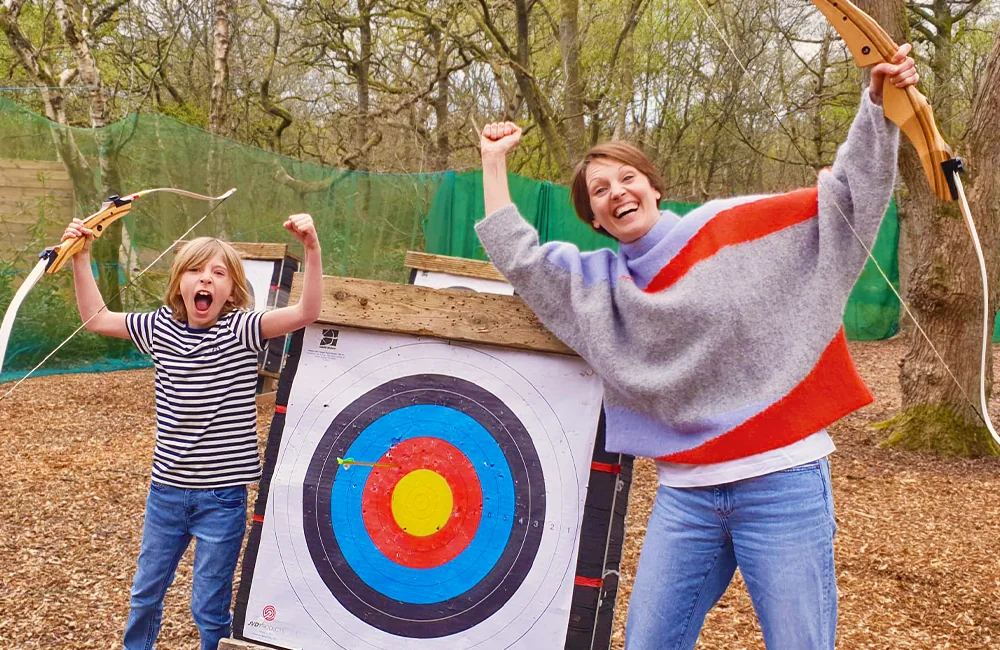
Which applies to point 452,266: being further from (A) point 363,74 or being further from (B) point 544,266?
(A) point 363,74

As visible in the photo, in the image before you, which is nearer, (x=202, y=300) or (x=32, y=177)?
(x=202, y=300)

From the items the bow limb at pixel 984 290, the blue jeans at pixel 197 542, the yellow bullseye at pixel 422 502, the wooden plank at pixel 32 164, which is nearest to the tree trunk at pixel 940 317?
the bow limb at pixel 984 290

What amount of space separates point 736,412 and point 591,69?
12720 millimetres

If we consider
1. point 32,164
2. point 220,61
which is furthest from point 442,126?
point 32,164

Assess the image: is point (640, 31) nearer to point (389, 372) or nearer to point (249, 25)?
point (249, 25)

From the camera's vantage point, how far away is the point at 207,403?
1931mm

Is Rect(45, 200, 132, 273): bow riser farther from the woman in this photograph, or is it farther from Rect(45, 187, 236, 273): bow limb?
the woman

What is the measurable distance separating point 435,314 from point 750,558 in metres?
0.93

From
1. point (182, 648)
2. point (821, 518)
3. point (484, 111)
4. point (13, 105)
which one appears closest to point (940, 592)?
point (821, 518)

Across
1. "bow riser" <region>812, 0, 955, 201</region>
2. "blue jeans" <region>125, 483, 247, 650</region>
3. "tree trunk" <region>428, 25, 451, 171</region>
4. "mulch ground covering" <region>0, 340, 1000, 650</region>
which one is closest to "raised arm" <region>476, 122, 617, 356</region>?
"bow riser" <region>812, 0, 955, 201</region>

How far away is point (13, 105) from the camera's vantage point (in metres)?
6.65

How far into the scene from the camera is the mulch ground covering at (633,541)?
2.76 metres

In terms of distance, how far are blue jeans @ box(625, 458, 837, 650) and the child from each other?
3.12 feet

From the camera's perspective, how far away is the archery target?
194 centimetres
